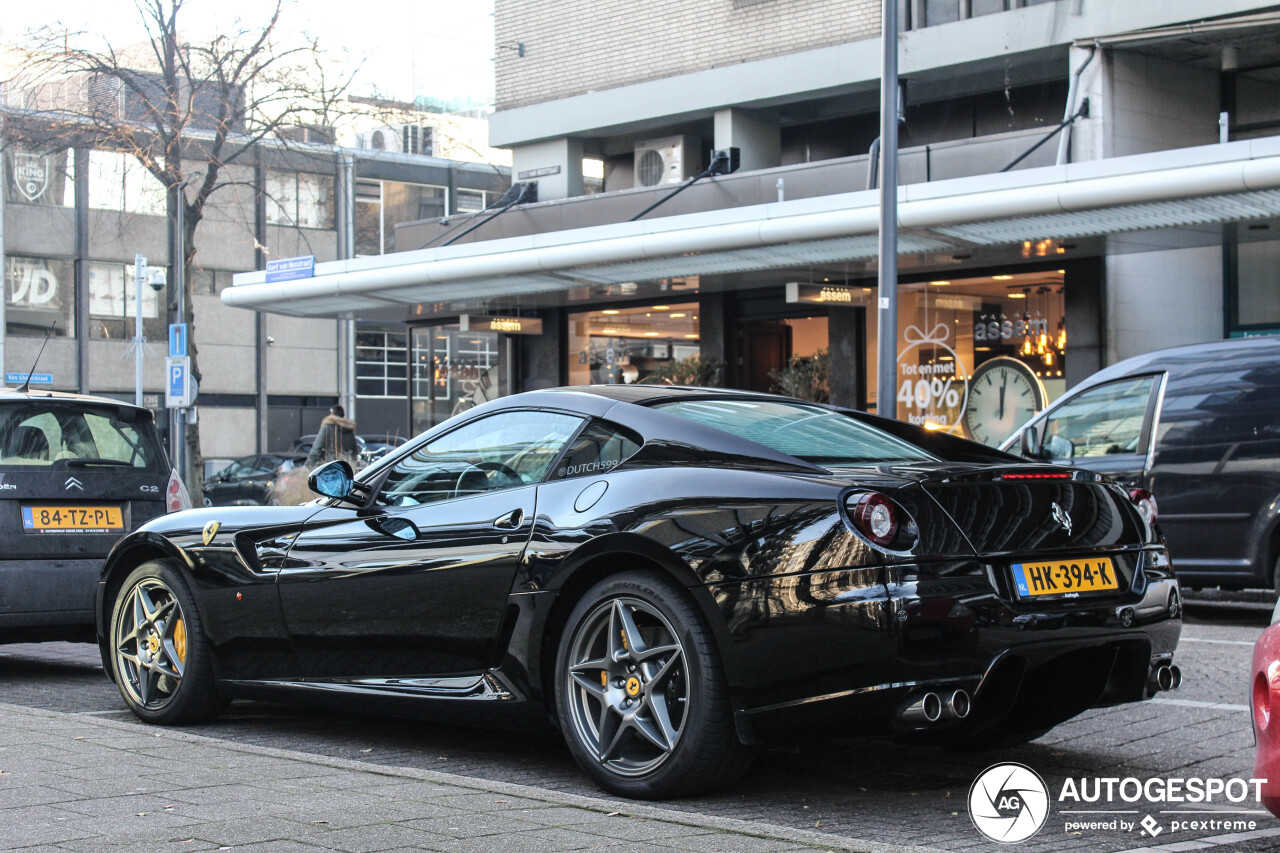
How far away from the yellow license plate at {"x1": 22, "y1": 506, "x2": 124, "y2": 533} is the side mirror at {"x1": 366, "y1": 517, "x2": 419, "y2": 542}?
10.7 feet

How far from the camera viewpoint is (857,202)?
1591 centimetres

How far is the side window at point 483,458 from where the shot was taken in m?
A: 5.18

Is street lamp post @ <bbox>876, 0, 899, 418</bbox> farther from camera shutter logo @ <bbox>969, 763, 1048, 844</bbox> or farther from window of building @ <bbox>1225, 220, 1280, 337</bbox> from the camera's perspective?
camera shutter logo @ <bbox>969, 763, 1048, 844</bbox>

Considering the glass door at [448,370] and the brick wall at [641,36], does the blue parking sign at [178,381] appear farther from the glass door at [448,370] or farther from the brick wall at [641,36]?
the brick wall at [641,36]

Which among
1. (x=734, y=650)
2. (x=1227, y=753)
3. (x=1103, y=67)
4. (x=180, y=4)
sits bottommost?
(x=1227, y=753)

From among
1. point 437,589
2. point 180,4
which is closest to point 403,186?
point 180,4

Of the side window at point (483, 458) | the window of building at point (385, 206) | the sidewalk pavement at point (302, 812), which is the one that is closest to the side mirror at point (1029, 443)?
the side window at point (483, 458)

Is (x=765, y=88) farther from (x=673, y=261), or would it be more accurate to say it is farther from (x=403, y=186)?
(x=403, y=186)

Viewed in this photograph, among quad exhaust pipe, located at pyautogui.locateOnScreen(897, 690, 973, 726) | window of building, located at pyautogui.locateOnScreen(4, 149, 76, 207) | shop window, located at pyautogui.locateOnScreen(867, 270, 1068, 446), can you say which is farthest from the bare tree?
quad exhaust pipe, located at pyautogui.locateOnScreen(897, 690, 973, 726)

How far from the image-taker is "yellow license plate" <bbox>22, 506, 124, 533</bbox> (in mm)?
7887

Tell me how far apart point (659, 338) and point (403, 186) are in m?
29.8

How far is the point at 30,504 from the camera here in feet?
25.9

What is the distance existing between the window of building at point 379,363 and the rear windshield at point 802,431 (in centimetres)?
4842

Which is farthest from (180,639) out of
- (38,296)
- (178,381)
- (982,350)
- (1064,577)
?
(38,296)
